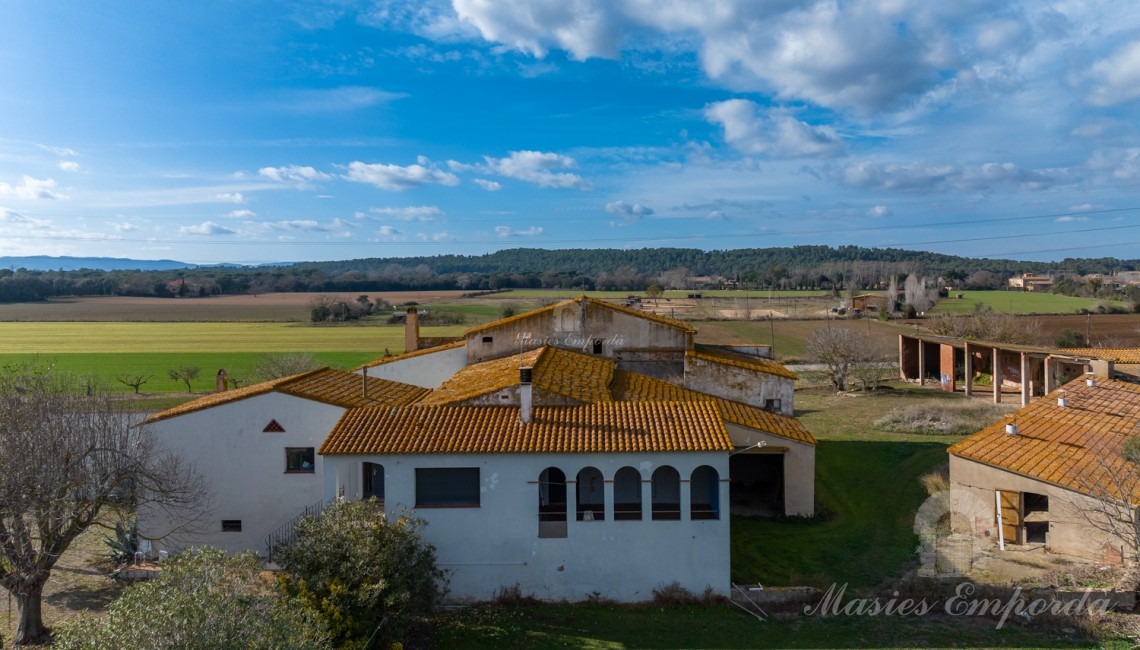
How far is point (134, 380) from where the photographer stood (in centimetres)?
4631

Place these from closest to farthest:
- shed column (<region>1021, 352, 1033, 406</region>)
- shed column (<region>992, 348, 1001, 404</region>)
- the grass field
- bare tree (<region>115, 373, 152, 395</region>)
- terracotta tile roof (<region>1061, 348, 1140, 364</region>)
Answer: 1. terracotta tile roof (<region>1061, 348, 1140, 364</region>)
2. shed column (<region>1021, 352, 1033, 406</region>)
3. shed column (<region>992, 348, 1001, 404</region>)
4. bare tree (<region>115, 373, 152, 395</region>)
5. the grass field

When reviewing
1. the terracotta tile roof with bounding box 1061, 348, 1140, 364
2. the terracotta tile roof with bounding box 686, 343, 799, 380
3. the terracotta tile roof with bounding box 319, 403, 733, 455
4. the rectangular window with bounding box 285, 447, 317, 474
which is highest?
the terracotta tile roof with bounding box 686, 343, 799, 380

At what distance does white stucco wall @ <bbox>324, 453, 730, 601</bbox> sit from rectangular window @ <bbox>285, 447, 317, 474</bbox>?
291 centimetres

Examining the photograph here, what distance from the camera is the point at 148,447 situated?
1762 centimetres

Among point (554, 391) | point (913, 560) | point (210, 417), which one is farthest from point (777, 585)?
point (210, 417)

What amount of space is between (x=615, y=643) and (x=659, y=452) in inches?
160

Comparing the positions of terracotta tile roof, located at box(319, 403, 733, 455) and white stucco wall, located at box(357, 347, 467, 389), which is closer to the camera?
terracotta tile roof, located at box(319, 403, 733, 455)

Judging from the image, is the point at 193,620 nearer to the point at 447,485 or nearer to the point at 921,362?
the point at 447,485

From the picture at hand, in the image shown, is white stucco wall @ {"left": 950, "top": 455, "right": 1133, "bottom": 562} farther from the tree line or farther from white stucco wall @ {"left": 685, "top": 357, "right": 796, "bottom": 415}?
the tree line

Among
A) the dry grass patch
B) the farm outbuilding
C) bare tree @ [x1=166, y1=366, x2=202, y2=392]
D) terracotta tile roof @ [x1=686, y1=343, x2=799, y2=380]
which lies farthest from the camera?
bare tree @ [x1=166, y1=366, x2=202, y2=392]

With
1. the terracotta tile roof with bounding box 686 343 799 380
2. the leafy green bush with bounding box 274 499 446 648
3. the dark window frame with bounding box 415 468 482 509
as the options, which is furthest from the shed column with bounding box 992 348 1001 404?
the leafy green bush with bounding box 274 499 446 648

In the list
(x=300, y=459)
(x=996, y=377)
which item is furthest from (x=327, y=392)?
(x=996, y=377)

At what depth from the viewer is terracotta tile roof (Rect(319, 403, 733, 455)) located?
16.0m

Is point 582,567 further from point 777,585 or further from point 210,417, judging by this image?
point 210,417
